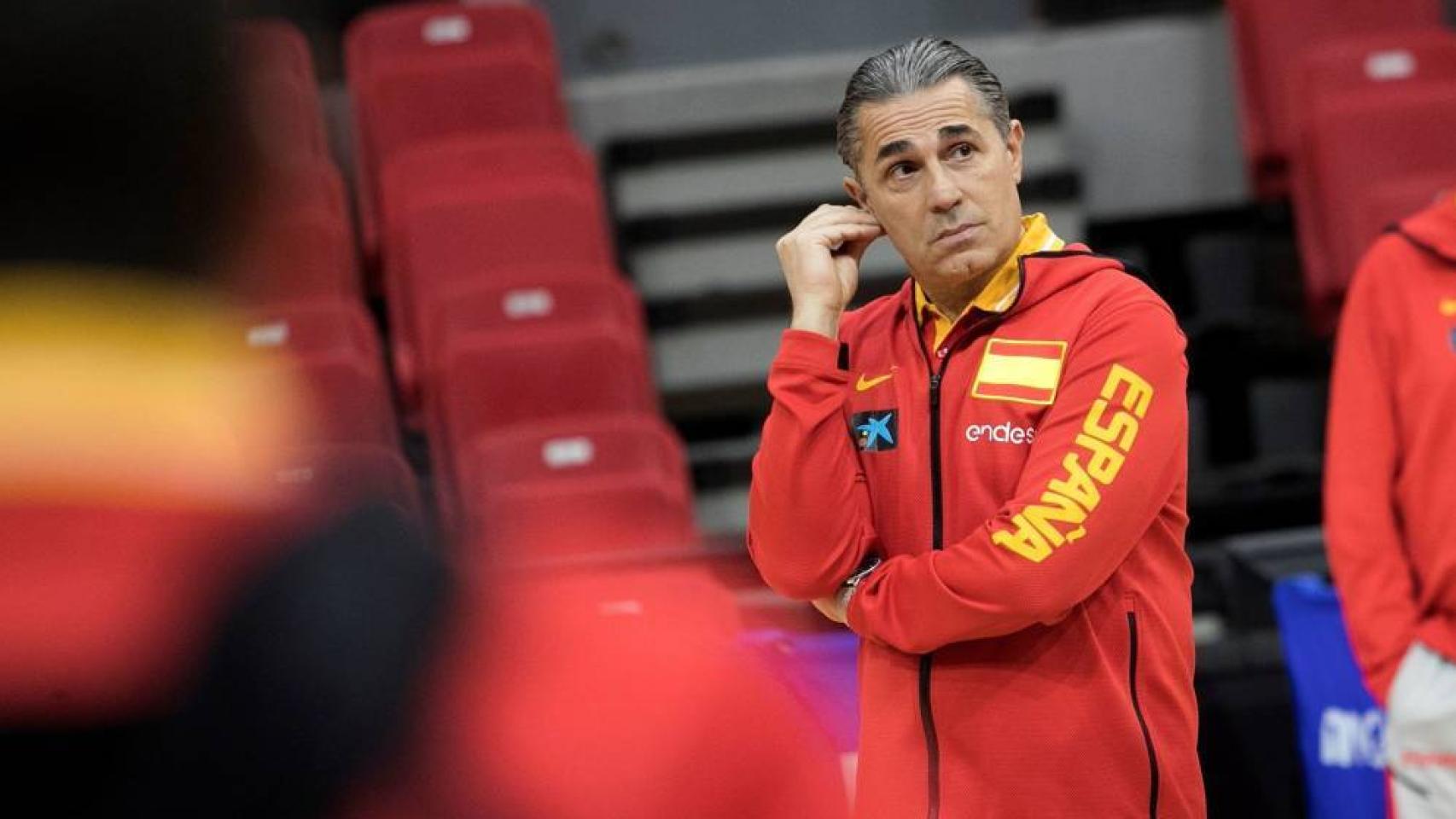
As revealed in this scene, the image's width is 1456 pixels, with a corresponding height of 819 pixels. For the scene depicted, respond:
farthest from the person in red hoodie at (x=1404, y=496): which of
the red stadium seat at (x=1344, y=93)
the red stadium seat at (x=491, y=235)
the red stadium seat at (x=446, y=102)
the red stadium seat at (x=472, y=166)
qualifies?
the red stadium seat at (x=446, y=102)

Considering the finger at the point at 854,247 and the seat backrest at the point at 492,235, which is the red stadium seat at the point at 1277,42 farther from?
the finger at the point at 854,247

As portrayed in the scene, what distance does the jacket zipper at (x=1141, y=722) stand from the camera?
5.72 ft

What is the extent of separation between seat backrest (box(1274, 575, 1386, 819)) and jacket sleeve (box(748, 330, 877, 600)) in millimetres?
1915

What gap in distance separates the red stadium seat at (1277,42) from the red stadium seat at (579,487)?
2.32 metres

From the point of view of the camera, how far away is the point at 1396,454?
115 inches

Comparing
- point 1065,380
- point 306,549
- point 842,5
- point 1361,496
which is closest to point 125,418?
point 306,549

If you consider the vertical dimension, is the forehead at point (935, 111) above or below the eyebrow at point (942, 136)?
above

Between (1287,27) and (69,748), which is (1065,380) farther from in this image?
(1287,27)

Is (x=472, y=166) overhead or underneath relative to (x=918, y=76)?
underneath

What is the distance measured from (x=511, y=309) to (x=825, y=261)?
3.66m

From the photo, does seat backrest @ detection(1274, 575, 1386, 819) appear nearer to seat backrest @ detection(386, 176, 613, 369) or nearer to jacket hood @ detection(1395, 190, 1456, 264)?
jacket hood @ detection(1395, 190, 1456, 264)

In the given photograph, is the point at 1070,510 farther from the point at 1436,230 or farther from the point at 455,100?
the point at 455,100

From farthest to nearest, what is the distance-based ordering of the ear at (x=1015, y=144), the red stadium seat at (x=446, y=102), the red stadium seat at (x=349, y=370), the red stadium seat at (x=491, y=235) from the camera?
the red stadium seat at (x=446, y=102) → the red stadium seat at (x=491, y=235) → the red stadium seat at (x=349, y=370) → the ear at (x=1015, y=144)

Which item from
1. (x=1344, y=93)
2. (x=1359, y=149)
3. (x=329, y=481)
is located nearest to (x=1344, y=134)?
(x=1359, y=149)
